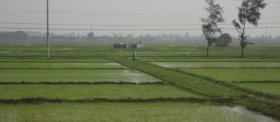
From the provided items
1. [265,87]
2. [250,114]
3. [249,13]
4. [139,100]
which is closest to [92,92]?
[139,100]

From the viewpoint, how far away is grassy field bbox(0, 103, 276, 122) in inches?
416

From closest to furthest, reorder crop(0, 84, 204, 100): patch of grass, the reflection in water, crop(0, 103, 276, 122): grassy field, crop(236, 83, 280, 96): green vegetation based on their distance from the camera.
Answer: crop(0, 103, 276, 122): grassy field → the reflection in water → crop(0, 84, 204, 100): patch of grass → crop(236, 83, 280, 96): green vegetation

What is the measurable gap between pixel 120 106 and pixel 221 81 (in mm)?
7522

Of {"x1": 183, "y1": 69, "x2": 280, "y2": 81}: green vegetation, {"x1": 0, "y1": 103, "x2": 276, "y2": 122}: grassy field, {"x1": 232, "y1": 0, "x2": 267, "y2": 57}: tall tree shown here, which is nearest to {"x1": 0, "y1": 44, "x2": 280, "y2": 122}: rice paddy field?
{"x1": 0, "y1": 103, "x2": 276, "y2": 122}: grassy field

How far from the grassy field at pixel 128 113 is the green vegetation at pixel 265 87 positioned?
3.71 meters

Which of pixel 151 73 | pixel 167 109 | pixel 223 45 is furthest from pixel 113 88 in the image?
pixel 223 45

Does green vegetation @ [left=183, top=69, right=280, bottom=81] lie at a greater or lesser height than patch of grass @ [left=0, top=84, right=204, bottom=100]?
greater

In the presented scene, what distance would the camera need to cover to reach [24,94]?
1439 centimetres

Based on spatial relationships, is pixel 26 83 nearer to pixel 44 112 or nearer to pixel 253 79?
pixel 44 112

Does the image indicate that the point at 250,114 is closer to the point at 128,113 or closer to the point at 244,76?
the point at 128,113

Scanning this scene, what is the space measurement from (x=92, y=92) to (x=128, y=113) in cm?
404

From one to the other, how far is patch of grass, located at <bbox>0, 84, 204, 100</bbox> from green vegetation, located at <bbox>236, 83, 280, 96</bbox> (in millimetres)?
2916

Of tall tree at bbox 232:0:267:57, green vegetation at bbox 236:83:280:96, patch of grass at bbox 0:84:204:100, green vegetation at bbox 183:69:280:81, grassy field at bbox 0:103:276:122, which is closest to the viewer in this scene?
grassy field at bbox 0:103:276:122

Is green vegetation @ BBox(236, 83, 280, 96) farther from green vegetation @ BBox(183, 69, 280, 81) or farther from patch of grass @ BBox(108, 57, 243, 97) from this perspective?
green vegetation @ BBox(183, 69, 280, 81)
